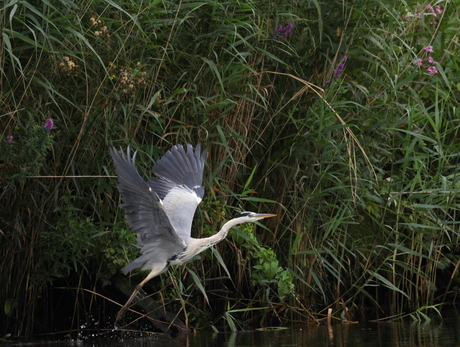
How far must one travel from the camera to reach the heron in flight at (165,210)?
3.41m

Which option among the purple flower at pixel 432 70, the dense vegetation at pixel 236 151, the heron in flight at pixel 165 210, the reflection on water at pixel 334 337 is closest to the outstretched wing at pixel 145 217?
the heron in flight at pixel 165 210

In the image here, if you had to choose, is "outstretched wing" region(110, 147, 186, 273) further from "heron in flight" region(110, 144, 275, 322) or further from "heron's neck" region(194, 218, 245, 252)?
"heron's neck" region(194, 218, 245, 252)

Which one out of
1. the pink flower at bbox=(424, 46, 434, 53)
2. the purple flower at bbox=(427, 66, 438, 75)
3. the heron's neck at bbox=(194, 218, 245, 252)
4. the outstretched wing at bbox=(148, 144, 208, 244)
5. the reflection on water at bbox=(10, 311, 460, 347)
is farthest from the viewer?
the pink flower at bbox=(424, 46, 434, 53)

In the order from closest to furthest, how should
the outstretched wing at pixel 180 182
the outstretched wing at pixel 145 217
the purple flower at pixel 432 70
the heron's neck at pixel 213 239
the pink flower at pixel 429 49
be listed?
the outstretched wing at pixel 145 217 < the heron's neck at pixel 213 239 < the outstretched wing at pixel 180 182 < the purple flower at pixel 432 70 < the pink flower at pixel 429 49

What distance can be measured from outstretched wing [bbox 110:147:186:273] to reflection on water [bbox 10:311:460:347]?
1.62 feet

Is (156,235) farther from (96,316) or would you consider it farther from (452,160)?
(452,160)

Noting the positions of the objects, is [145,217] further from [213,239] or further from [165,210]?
[213,239]

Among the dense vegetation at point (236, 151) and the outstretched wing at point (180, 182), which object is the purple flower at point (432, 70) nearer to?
the dense vegetation at point (236, 151)

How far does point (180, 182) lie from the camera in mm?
3988

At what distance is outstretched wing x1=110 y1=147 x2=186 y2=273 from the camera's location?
3.36m

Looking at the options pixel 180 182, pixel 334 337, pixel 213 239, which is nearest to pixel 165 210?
pixel 213 239

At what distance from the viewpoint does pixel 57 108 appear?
407cm

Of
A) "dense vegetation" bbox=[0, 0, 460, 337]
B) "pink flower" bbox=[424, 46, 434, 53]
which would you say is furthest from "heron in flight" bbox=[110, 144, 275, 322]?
"pink flower" bbox=[424, 46, 434, 53]

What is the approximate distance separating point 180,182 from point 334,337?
1.33 meters
